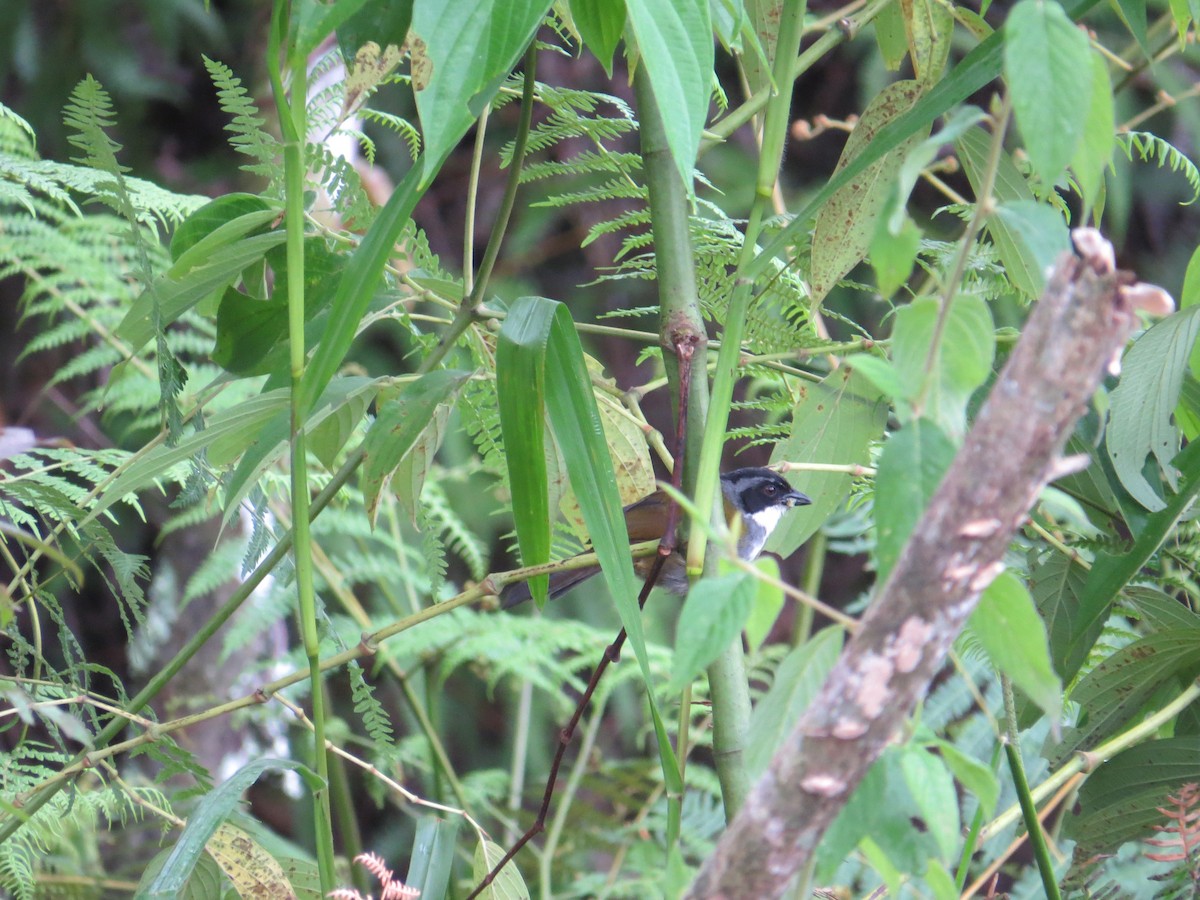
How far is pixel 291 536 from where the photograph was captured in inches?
37.9

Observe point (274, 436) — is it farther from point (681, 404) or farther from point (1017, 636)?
point (1017, 636)

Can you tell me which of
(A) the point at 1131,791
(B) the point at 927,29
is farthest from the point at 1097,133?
(A) the point at 1131,791

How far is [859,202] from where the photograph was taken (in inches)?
41.7

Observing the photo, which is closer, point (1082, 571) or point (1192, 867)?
point (1192, 867)

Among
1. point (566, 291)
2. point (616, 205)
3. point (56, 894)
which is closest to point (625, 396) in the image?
point (56, 894)

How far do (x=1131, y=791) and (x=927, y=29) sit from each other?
2.78 ft

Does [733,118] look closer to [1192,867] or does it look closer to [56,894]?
[1192,867]

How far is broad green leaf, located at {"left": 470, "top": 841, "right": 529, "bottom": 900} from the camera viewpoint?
1.08 meters

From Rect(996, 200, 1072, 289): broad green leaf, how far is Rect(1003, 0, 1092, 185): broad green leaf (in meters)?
0.02

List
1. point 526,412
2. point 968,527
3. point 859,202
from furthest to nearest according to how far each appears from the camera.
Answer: point 859,202 → point 526,412 → point 968,527

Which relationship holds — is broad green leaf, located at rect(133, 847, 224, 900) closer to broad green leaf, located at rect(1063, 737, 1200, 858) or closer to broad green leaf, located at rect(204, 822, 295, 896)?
broad green leaf, located at rect(204, 822, 295, 896)

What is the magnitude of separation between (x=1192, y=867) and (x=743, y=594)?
0.80 meters

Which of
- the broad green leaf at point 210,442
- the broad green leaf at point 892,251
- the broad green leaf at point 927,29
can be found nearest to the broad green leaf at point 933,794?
the broad green leaf at point 892,251

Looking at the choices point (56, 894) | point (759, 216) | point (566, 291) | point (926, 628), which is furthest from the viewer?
point (566, 291)
